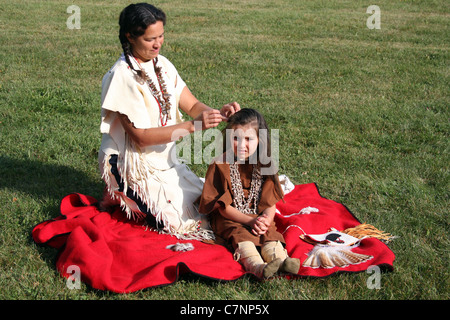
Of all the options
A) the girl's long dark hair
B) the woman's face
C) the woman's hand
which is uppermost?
the woman's face

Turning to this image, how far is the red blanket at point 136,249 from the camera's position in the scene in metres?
3.37

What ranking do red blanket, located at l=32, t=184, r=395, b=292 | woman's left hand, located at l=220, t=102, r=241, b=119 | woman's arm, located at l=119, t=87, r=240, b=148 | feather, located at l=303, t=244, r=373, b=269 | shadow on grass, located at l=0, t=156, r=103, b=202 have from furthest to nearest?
shadow on grass, located at l=0, t=156, r=103, b=202 → woman's left hand, located at l=220, t=102, r=241, b=119 → woman's arm, located at l=119, t=87, r=240, b=148 → feather, located at l=303, t=244, r=373, b=269 → red blanket, located at l=32, t=184, r=395, b=292

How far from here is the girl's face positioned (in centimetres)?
383

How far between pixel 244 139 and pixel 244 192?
0.48 meters

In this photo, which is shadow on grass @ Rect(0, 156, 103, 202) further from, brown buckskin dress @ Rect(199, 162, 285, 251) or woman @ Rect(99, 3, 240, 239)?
brown buckskin dress @ Rect(199, 162, 285, 251)

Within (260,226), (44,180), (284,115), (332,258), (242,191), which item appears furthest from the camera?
(284,115)

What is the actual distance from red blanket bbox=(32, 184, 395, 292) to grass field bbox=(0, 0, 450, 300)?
0.10 metres

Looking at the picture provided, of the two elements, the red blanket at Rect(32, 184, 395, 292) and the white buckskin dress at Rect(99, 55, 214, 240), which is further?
the white buckskin dress at Rect(99, 55, 214, 240)

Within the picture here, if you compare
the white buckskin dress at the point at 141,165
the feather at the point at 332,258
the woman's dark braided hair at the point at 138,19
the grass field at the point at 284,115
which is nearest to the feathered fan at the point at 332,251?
the feather at the point at 332,258

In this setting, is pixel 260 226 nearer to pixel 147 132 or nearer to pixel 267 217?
pixel 267 217

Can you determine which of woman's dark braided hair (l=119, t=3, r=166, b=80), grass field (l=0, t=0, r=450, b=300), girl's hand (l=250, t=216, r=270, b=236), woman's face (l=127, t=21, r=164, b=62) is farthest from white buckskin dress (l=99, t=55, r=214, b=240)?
grass field (l=0, t=0, r=450, b=300)

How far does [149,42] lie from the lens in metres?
3.79

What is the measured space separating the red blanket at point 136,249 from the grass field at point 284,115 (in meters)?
0.10

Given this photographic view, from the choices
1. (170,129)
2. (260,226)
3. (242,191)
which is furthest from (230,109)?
(260,226)
